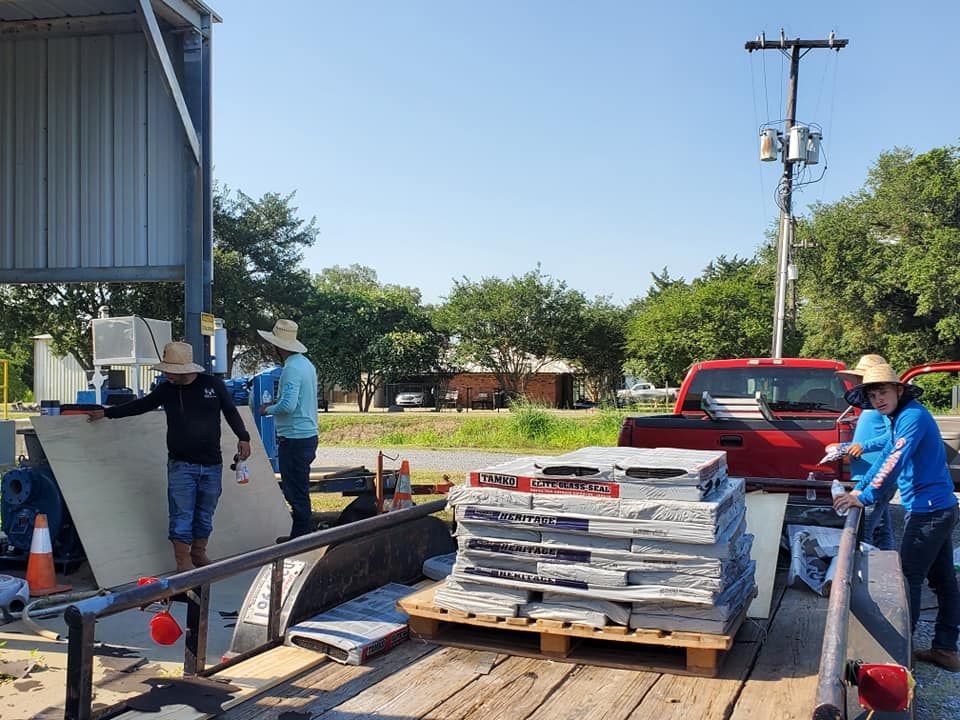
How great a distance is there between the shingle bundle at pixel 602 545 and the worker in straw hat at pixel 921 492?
4.99ft

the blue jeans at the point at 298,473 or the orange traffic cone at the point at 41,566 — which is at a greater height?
the blue jeans at the point at 298,473

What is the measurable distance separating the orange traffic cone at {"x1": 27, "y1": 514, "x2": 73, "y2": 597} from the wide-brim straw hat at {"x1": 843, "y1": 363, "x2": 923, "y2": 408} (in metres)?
5.77

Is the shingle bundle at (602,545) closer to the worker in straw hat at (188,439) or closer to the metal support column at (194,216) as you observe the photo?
the worker in straw hat at (188,439)

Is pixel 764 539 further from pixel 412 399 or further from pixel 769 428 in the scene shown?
pixel 412 399

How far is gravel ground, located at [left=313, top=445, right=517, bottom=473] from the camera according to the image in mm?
16656

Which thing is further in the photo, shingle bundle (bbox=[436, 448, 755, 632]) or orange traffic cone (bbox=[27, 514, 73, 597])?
orange traffic cone (bbox=[27, 514, 73, 597])

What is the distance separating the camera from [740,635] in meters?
4.02

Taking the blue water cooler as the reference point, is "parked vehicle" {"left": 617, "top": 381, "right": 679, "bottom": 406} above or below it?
below

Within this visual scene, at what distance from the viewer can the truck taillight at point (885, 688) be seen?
2334mm

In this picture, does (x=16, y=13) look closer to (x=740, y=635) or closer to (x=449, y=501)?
(x=449, y=501)

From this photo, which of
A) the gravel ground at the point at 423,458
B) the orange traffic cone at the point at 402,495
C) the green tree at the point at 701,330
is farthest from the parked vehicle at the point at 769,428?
the green tree at the point at 701,330

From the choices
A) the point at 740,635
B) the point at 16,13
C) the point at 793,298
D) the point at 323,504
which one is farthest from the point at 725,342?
the point at 740,635

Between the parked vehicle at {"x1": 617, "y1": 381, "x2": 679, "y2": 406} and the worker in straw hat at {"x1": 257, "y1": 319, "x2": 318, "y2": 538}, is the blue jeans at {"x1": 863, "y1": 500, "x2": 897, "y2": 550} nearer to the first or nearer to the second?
the worker in straw hat at {"x1": 257, "y1": 319, "x2": 318, "y2": 538}

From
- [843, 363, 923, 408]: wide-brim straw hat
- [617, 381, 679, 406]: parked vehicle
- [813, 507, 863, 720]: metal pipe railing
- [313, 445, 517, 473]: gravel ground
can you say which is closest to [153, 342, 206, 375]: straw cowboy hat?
[843, 363, 923, 408]: wide-brim straw hat
